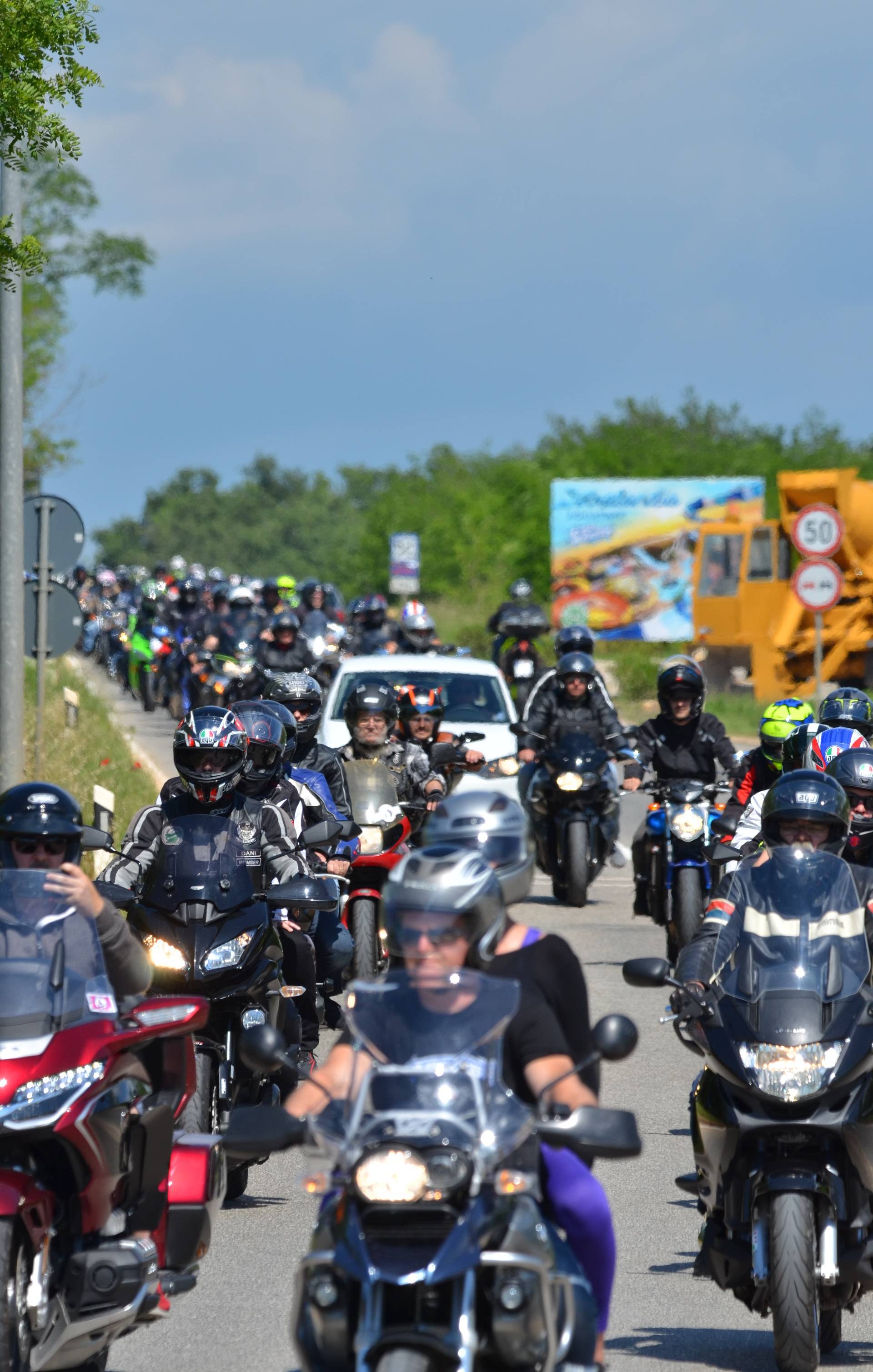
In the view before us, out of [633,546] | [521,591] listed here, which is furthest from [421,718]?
[633,546]

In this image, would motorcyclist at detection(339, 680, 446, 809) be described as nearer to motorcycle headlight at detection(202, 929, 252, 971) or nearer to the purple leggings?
motorcycle headlight at detection(202, 929, 252, 971)

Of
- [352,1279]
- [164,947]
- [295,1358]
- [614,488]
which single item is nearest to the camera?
[352,1279]

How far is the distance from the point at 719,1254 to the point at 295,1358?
1.23 metres

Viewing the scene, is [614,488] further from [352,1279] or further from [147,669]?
[352,1279]

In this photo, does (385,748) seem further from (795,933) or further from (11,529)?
(795,933)

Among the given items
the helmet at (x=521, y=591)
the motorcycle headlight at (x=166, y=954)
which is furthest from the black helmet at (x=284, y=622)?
the motorcycle headlight at (x=166, y=954)

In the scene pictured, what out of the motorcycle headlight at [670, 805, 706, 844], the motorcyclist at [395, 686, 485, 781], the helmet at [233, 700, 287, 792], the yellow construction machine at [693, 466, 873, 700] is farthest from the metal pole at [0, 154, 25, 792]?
the yellow construction machine at [693, 466, 873, 700]

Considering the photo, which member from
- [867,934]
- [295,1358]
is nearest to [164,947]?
[295,1358]

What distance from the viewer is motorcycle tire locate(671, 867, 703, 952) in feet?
43.2

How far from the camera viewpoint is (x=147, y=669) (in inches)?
1543

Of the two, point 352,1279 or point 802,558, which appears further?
point 802,558

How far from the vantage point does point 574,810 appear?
56.1 feet

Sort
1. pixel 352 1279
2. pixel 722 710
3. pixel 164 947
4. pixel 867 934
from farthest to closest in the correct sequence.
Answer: pixel 722 710, pixel 164 947, pixel 867 934, pixel 352 1279

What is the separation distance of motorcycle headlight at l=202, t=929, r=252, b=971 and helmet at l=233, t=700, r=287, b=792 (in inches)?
88.1
